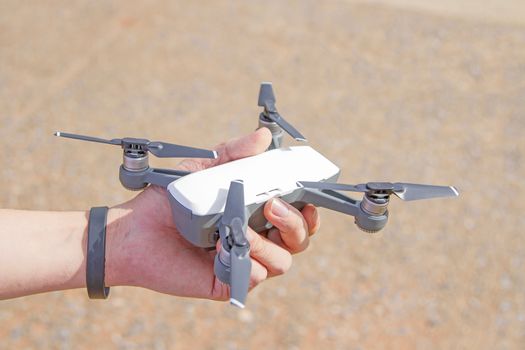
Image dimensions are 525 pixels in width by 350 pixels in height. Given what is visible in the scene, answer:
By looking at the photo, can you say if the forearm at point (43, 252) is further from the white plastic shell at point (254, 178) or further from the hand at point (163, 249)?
the white plastic shell at point (254, 178)

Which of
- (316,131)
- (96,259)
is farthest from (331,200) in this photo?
(316,131)

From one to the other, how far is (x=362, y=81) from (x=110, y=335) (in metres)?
5.50

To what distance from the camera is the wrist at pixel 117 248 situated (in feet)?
8.82

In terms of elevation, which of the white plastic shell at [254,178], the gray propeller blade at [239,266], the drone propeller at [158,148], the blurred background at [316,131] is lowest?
the blurred background at [316,131]

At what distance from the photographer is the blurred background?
190 inches

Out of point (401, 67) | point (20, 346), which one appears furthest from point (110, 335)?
point (401, 67)

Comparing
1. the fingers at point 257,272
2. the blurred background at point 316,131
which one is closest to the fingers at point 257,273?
the fingers at point 257,272

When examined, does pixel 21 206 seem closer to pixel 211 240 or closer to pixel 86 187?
pixel 86 187

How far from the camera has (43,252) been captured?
2602mm

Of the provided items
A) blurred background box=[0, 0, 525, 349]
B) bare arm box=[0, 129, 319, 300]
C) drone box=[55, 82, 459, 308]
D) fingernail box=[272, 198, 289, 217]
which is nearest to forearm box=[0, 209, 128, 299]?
bare arm box=[0, 129, 319, 300]

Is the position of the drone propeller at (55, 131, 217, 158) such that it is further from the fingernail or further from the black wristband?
the black wristband

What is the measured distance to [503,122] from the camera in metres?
7.77

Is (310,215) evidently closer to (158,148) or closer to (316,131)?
(158,148)

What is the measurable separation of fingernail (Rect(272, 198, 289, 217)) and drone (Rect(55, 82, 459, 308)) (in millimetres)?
29
